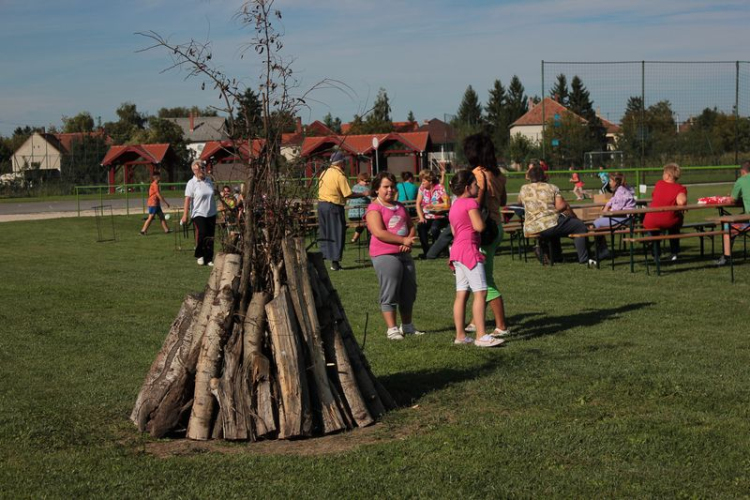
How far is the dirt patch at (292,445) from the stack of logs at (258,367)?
2.0 inches

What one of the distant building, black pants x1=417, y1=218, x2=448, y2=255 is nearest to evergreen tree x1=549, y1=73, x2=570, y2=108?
black pants x1=417, y1=218, x2=448, y2=255

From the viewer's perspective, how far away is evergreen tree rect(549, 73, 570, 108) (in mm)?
30016

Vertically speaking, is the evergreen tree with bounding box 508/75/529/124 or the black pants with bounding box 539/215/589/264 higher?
the evergreen tree with bounding box 508/75/529/124

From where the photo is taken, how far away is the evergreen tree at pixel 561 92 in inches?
1182

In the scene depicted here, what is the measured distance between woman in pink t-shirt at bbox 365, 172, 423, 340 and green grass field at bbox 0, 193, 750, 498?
12.8 inches

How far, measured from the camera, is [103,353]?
8969 millimetres

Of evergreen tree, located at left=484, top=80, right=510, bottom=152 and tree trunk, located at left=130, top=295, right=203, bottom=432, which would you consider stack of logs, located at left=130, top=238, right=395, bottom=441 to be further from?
evergreen tree, located at left=484, top=80, right=510, bottom=152

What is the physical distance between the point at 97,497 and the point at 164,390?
1172 mm

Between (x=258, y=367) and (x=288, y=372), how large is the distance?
179 millimetres

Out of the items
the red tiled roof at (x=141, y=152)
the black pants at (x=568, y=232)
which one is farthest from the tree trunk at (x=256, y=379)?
the red tiled roof at (x=141, y=152)

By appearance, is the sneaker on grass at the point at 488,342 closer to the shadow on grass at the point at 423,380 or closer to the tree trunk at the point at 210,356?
the shadow on grass at the point at 423,380

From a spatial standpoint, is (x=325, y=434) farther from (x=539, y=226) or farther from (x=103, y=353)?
(x=539, y=226)

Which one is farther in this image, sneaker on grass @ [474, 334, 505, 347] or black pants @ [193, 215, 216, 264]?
black pants @ [193, 215, 216, 264]

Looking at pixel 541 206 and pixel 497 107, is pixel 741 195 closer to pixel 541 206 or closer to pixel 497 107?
pixel 541 206
